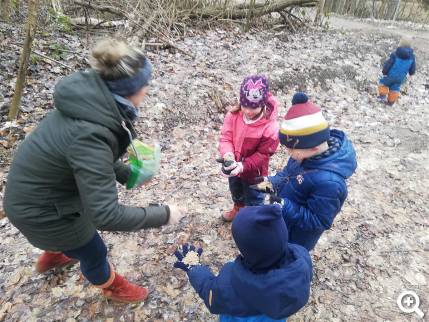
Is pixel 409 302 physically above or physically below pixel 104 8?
below

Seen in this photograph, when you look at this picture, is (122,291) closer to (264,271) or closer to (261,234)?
(264,271)

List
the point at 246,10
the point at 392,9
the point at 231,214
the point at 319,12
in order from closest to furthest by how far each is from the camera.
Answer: the point at 231,214 < the point at 246,10 < the point at 319,12 < the point at 392,9

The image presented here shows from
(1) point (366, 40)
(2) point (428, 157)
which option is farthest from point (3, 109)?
(1) point (366, 40)

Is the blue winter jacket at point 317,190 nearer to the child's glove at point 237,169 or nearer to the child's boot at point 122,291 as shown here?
the child's glove at point 237,169

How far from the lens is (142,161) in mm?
2129

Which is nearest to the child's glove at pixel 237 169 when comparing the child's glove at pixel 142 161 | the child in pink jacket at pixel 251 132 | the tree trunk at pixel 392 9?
the child in pink jacket at pixel 251 132

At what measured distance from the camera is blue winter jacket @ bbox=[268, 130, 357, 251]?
218 cm

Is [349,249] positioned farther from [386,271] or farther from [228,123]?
[228,123]

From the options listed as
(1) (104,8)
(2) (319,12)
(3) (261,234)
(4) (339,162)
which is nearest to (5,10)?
(1) (104,8)

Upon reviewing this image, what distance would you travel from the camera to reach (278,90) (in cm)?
692

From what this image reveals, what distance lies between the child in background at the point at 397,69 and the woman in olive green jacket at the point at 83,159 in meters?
7.07

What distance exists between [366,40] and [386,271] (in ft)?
29.9

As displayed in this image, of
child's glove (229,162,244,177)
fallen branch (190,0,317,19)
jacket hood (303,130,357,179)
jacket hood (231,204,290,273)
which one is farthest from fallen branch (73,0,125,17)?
jacket hood (231,204,290,273)

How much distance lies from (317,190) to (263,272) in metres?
0.78
